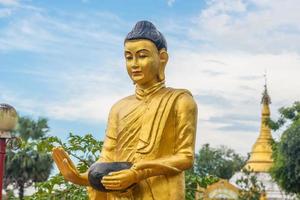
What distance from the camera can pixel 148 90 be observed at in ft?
23.8

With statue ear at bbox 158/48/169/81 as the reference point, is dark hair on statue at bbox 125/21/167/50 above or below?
above

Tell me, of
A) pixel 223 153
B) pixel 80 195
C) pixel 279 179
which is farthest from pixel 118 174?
pixel 223 153

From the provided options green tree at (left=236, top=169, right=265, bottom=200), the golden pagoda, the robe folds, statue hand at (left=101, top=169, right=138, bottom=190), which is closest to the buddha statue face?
the robe folds

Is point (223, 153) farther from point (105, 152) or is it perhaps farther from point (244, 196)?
point (105, 152)

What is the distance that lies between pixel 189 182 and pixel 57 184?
6.91 feet

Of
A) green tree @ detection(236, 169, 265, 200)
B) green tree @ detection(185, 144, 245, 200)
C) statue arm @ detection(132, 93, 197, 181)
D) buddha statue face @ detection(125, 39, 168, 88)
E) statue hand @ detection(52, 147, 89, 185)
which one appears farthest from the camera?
green tree @ detection(185, 144, 245, 200)

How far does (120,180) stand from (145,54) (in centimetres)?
131

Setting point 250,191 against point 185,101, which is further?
point 250,191

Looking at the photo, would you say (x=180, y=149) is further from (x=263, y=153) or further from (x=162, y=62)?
(x=263, y=153)

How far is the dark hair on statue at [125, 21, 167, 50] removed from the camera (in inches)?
280

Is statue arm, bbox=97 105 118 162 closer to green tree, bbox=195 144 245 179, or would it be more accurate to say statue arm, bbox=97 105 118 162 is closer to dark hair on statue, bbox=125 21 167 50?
dark hair on statue, bbox=125 21 167 50

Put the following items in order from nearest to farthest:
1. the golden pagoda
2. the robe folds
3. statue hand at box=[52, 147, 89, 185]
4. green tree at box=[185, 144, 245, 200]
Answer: the robe folds < statue hand at box=[52, 147, 89, 185] < the golden pagoda < green tree at box=[185, 144, 245, 200]

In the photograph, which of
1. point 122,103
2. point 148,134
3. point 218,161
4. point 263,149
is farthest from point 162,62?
point 218,161

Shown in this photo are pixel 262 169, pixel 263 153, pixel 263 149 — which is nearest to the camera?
pixel 262 169
